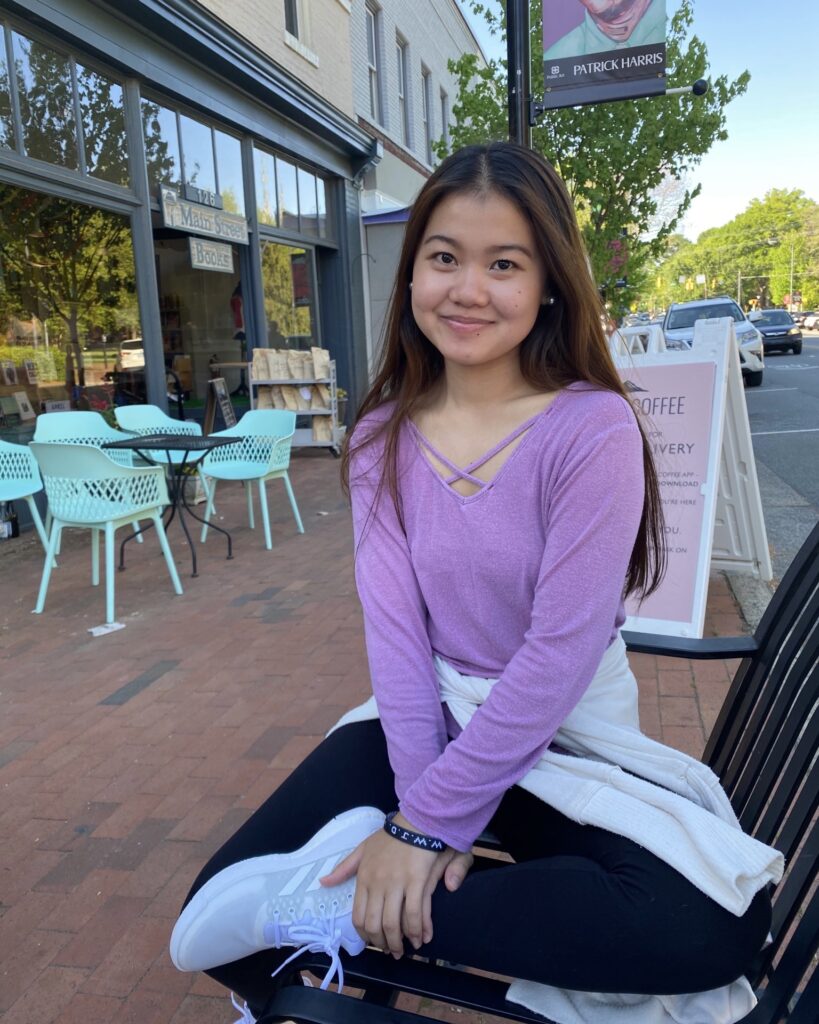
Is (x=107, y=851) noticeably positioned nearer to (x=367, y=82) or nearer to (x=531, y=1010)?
(x=531, y=1010)

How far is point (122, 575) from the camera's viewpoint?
214 inches

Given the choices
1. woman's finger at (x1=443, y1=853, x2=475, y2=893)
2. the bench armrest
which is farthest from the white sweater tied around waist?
the bench armrest

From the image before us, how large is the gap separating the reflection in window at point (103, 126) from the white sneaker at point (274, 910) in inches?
280

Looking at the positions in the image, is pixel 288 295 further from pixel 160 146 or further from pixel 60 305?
pixel 60 305

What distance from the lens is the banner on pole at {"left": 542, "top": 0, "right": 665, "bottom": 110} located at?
4.00 metres

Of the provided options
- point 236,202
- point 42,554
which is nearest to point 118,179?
point 236,202

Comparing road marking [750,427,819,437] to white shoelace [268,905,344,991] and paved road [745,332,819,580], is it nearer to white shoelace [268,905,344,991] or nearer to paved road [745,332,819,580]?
paved road [745,332,819,580]

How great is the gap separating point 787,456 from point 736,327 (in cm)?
880

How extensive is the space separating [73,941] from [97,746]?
1.12m

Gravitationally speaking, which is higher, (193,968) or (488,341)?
(488,341)

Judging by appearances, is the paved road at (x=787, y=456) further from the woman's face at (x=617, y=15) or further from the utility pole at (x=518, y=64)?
the woman's face at (x=617, y=15)

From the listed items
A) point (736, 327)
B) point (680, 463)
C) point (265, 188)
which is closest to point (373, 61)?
point (265, 188)

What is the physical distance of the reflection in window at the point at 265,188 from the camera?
994 cm

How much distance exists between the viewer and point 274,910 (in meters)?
1.18
